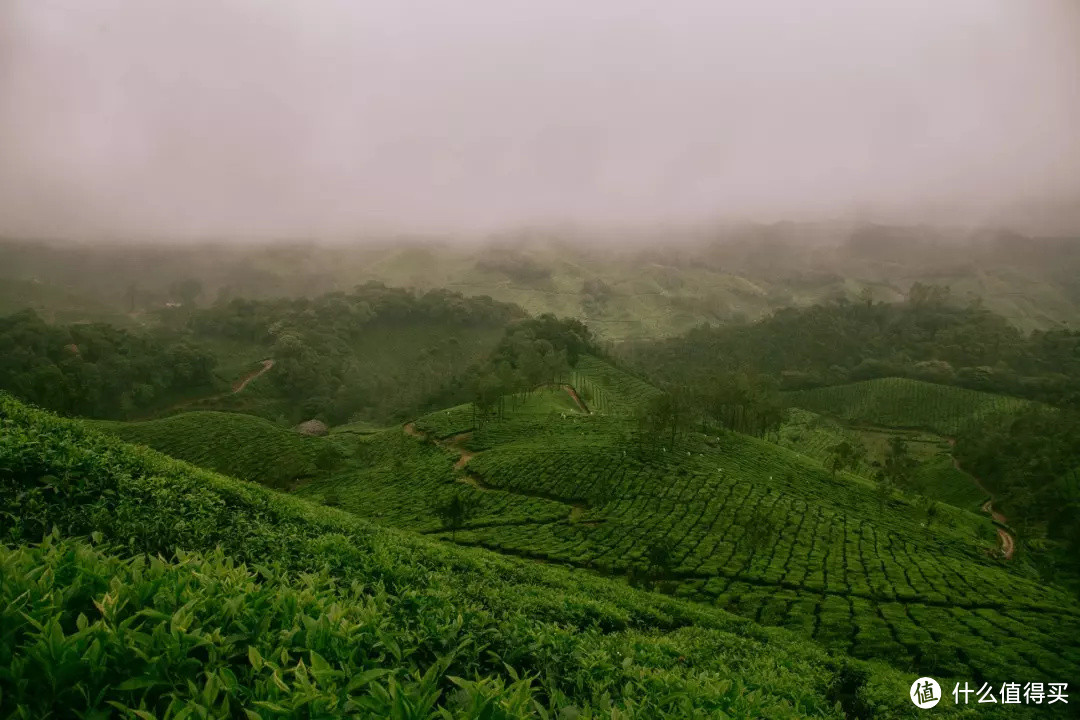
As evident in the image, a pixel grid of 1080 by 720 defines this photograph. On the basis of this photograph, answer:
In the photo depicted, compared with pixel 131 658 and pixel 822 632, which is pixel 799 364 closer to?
Result: pixel 822 632

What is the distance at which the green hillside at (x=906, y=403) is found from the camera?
133m

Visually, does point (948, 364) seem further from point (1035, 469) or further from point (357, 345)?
point (357, 345)

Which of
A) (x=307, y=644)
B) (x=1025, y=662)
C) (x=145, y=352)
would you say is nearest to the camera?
(x=307, y=644)

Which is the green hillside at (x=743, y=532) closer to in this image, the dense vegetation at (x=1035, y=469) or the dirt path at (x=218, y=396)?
the dense vegetation at (x=1035, y=469)

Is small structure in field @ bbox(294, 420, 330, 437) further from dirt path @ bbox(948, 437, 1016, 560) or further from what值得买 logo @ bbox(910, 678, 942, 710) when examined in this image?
what值得买 logo @ bbox(910, 678, 942, 710)

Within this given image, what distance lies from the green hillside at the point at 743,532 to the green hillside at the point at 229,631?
23895mm

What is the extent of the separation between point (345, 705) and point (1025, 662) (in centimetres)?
3649

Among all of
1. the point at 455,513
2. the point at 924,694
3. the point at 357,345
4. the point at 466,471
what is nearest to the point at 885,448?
the point at 466,471

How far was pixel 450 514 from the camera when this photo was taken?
43.7 m

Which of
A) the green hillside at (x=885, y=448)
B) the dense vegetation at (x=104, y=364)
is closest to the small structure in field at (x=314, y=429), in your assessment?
the dense vegetation at (x=104, y=364)

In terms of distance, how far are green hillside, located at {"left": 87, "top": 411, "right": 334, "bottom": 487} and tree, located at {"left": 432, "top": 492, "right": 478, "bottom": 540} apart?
29841 mm

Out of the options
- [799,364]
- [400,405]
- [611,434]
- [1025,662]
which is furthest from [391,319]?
[1025,662]

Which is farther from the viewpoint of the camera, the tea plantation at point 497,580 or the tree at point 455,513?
the tree at point 455,513

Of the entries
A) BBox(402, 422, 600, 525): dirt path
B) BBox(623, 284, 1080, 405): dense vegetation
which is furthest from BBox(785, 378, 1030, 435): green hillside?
BBox(402, 422, 600, 525): dirt path
